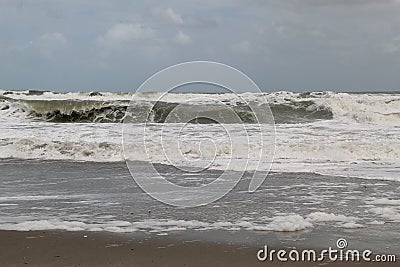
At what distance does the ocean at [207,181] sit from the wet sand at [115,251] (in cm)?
36

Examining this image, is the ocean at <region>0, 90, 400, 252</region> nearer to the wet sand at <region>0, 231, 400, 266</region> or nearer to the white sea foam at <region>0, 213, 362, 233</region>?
the white sea foam at <region>0, 213, 362, 233</region>

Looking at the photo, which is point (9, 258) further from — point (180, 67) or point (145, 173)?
point (145, 173)

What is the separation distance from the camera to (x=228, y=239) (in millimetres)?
5953

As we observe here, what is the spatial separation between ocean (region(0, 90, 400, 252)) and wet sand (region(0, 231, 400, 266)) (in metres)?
0.36

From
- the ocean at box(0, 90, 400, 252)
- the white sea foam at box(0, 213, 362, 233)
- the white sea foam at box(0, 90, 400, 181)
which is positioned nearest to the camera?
the white sea foam at box(0, 213, 362, 233)

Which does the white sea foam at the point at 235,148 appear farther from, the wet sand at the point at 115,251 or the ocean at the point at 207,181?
the wet sand at the point at 115,251

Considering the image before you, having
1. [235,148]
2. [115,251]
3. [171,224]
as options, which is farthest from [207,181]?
[235,148]

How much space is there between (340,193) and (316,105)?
75.5ft

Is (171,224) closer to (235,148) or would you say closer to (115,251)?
(115,251)

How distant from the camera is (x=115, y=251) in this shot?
554 cm

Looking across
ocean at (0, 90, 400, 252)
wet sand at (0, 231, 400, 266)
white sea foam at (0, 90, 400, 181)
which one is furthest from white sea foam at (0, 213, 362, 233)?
white sea foam at (0, 90, 400, 181)

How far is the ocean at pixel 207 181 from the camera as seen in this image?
264 inches

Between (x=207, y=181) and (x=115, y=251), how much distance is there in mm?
5080

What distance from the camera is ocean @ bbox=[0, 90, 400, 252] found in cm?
671
